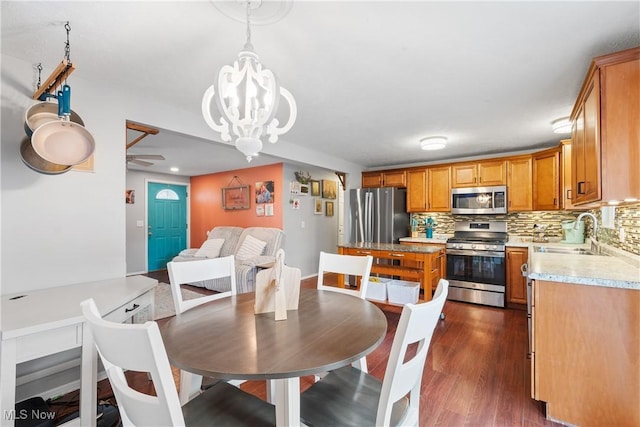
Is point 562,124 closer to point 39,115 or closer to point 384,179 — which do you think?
point 384,179

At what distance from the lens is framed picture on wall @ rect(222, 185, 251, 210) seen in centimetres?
579

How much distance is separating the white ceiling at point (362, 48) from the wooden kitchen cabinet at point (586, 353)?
4.66 feet

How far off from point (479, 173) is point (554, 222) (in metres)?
1.23

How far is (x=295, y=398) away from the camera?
1.01m

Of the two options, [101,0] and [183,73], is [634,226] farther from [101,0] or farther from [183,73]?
[101,0]

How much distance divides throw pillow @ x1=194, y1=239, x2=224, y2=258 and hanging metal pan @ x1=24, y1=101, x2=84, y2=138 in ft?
11.7

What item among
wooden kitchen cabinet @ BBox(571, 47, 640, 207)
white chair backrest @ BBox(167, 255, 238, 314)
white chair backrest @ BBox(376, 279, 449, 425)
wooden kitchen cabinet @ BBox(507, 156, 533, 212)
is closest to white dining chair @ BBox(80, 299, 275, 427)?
white chair backrest @ BBox(376, 279, 449, 425)

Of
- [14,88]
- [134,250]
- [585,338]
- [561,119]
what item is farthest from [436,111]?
[134,250]

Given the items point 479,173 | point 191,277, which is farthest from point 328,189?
point 191,277

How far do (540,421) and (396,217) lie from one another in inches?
133

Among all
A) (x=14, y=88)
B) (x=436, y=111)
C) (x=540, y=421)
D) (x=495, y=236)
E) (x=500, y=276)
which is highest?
(x=436, y=111)

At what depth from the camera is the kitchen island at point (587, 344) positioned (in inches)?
60.4

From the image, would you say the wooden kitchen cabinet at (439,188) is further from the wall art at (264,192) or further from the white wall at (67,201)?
the white wall at (67,201)

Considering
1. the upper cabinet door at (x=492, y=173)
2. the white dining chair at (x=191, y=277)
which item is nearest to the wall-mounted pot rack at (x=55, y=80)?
the white dining chair at (x=191, y=277)
